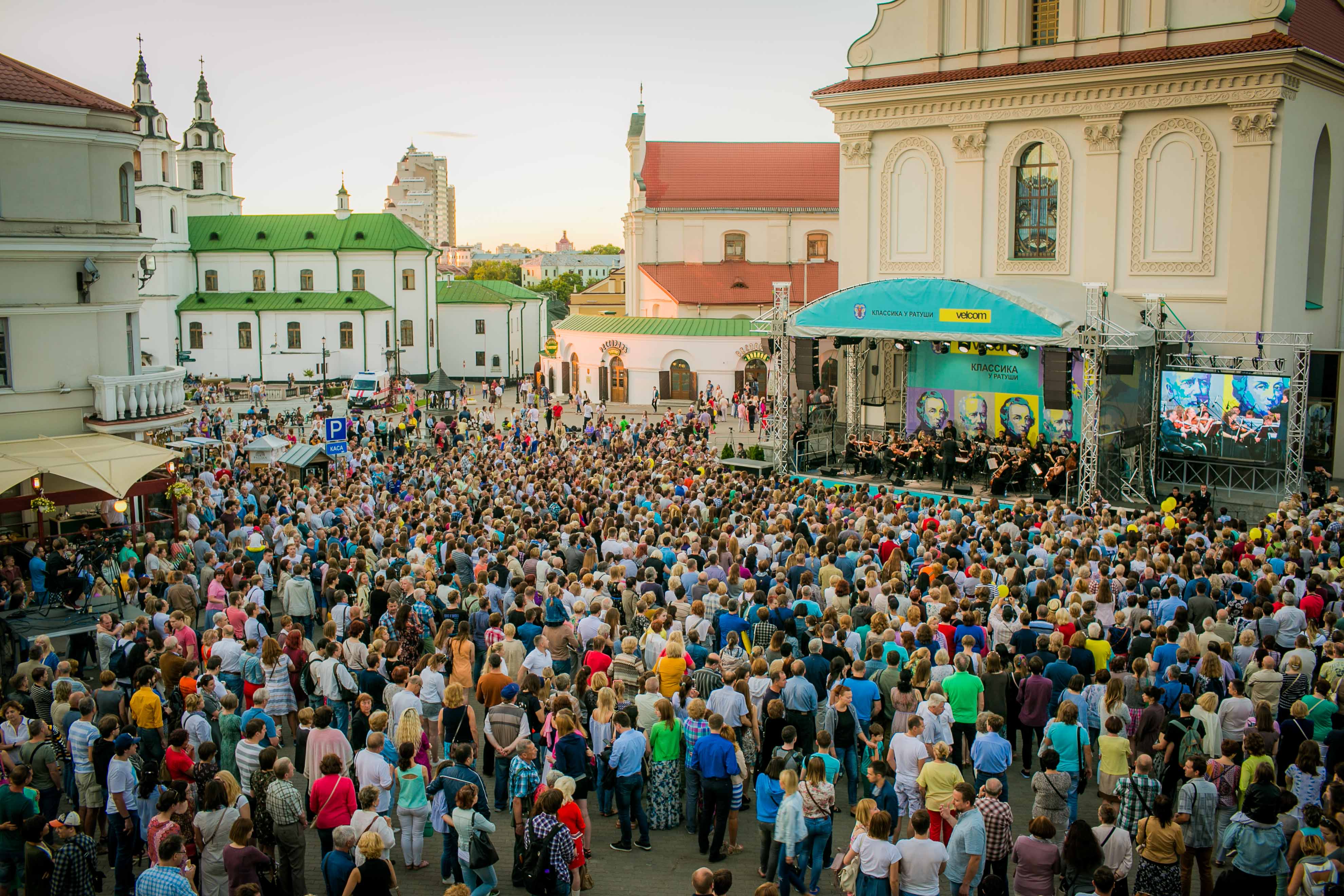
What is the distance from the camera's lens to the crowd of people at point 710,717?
802 cm

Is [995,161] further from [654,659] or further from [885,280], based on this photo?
[654,659]

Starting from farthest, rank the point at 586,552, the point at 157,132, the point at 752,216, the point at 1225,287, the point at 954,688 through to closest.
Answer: the point at 157,132, the point at 752,216, the point at 1225,287, the point at 586,552, the point at 954,688

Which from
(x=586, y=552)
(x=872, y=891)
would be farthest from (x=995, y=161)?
(x=872, y=891)

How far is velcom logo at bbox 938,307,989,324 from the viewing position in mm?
23938

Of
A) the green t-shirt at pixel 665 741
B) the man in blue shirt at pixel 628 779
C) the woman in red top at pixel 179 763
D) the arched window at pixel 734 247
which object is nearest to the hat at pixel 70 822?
the woman in red top at pixel 179 763

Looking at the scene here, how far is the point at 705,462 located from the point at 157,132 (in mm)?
48631

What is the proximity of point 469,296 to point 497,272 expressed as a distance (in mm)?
98291

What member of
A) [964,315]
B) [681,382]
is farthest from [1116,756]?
[681,382]

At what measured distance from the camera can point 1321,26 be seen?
29438mm

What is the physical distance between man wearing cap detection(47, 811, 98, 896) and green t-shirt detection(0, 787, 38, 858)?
25cm

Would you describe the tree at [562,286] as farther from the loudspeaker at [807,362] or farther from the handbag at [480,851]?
the handbag at [480,851]

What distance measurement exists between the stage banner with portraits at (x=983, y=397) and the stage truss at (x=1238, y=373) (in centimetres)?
206

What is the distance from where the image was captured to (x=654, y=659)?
446 inches

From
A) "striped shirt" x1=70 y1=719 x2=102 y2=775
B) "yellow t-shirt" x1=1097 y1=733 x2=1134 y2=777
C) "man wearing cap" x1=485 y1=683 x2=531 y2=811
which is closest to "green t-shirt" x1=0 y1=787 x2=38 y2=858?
"striped shirt" x1=70 y1=719 x2=102 y2=775
